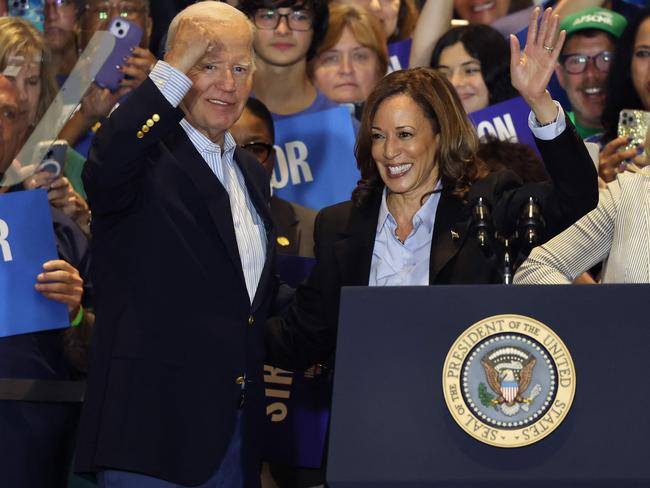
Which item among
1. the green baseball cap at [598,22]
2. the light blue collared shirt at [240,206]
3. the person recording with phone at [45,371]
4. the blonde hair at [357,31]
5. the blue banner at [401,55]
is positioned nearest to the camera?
the light blue collared shirt at [240,206]

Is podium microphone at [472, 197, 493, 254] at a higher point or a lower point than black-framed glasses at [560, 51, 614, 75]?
lower

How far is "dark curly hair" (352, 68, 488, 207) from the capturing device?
340cm

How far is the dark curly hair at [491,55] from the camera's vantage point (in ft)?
16.6

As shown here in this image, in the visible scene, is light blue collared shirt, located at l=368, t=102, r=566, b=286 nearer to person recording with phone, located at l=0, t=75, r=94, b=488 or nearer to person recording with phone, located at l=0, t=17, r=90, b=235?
person recording with phone, located at l=0, t=75, r=94, b=488

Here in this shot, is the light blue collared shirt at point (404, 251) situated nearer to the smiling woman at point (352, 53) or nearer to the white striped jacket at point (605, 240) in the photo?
the white striped jacket at point (605, 240)

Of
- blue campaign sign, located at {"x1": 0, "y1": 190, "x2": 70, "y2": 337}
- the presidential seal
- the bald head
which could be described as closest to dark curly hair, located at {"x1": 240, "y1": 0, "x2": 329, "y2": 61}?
blue campaign sign, located at {"x1": 0, "y1": 190, "x2": 70, "y2": 337}

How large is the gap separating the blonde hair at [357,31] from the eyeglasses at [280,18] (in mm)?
162

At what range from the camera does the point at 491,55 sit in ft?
16.7

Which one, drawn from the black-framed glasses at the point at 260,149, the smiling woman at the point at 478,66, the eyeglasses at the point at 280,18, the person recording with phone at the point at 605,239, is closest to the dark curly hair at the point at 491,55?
the smiling woman at the point at 478,66

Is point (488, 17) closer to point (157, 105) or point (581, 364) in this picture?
point (157, 105)

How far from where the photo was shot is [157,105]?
→ 2.93 metres

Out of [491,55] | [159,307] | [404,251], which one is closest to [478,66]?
[491,55]

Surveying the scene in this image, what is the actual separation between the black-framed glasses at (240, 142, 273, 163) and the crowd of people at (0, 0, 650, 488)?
0.83 ft

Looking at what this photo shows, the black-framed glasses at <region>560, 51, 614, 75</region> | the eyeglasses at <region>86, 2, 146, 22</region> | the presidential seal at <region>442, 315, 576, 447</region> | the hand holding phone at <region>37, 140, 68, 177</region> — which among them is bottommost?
the presidential seal at <region>442, 315, 576, 447</region>
